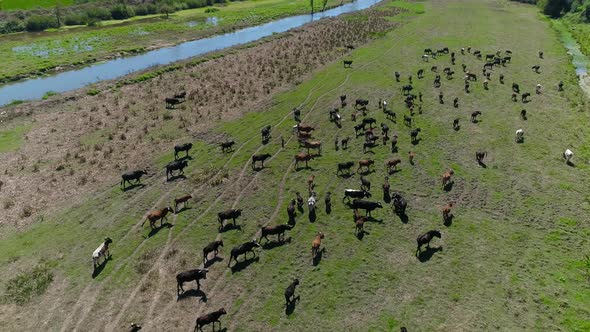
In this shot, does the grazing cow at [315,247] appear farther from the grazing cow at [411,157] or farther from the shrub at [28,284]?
the shrub at [28,284]

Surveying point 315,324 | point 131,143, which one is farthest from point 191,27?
point 315,324

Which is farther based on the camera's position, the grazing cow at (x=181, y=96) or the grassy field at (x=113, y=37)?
the grassy field at (x=113, y=37)

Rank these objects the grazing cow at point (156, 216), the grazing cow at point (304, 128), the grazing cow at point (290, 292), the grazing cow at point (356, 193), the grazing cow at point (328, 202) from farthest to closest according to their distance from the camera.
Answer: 1. the grazing cow at point (304, 128)
2. the grazing cow at point (356, 193)
3. the grazing cow at point (328, 202)
4. the grazing cow at point (156, 216)
5. the grazing cow at point (290, 292)

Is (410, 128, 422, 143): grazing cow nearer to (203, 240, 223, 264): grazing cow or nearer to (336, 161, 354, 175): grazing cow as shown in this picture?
(336, 161, 354, 175): grazing cow

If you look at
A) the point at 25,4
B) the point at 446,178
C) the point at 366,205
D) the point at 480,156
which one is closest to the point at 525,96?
the point at 480,156

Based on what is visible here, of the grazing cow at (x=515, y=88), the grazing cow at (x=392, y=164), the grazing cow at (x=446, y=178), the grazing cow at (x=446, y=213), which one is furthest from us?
the grazing cow at (x=515, y=88)

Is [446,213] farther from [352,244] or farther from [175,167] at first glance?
[175,167]

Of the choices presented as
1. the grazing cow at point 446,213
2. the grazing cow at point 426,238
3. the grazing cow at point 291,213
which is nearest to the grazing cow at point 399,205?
the grazing cow at point 446,213
